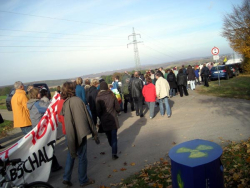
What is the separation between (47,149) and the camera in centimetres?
474

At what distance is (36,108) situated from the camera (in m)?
5.45

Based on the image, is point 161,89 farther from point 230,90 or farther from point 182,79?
point 230,90

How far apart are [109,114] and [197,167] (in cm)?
353

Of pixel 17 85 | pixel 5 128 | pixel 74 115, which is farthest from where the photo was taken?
pixel 5 128

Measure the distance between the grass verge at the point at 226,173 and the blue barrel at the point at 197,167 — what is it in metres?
1.41

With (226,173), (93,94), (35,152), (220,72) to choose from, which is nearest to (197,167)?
(226,173)

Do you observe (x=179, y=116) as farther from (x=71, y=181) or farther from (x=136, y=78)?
(x=71, y=181)

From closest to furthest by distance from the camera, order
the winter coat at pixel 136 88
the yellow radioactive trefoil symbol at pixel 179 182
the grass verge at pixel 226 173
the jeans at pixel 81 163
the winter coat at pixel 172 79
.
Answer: the yellow radioactive trefoil symbol at pixel 179 182
the grass verge at pixel 226 173
the jeans at pixel 81 163
the winter coat at pixel 136 88
the winter coat at pixel 172 79

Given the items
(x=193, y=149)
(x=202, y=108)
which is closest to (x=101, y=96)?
(x=193, y=149)

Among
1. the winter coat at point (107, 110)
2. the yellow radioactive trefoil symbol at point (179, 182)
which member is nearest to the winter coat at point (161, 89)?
the winter coat at point (107, 110)

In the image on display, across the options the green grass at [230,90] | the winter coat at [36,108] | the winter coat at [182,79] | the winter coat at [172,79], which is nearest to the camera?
the winter coat at [36,108]

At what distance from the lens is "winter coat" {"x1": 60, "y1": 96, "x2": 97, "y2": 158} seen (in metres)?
4.41

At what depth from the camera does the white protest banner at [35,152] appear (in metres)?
4.07

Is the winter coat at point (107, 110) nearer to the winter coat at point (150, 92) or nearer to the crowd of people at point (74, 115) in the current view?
the crowd of people at point (74, 115)
